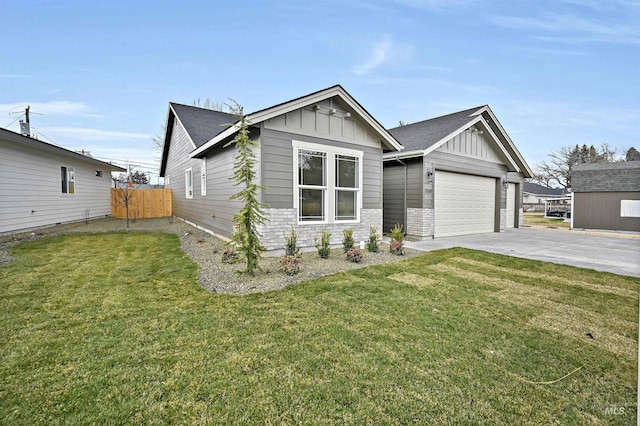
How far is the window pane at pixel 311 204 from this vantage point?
757cm

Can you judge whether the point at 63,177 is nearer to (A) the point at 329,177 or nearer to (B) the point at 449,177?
(A) the point at 329,177

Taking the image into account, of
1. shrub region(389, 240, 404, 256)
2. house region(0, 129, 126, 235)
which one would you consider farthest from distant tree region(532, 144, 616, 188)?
house region(0, 129, 126, 235)

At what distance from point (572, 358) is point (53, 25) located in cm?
1387

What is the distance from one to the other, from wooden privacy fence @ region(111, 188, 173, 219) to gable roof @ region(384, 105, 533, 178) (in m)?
13.7

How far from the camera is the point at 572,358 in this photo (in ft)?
8.89

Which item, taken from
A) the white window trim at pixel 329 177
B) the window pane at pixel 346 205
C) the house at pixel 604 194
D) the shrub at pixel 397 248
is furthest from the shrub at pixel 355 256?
the house at pixel 604 194

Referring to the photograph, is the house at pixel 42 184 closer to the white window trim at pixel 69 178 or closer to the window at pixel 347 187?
the white window trim at pixel 69 178

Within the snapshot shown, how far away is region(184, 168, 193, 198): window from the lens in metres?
13.3

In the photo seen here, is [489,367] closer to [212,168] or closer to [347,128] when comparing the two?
[347,128]

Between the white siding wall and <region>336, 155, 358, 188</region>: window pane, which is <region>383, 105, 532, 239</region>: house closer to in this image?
<region>336, 155, 358, 188</region>: window pane

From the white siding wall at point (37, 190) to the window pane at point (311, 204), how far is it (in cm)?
930

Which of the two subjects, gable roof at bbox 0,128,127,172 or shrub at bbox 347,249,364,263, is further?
gable roof at bbox 0,128,127,172

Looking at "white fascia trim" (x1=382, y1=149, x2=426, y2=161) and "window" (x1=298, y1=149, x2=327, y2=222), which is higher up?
"white fascia trim" (x1=382, y1=149, x2=426, y2=161)

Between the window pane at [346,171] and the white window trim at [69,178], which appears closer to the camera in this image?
the window pane at [346,171]
